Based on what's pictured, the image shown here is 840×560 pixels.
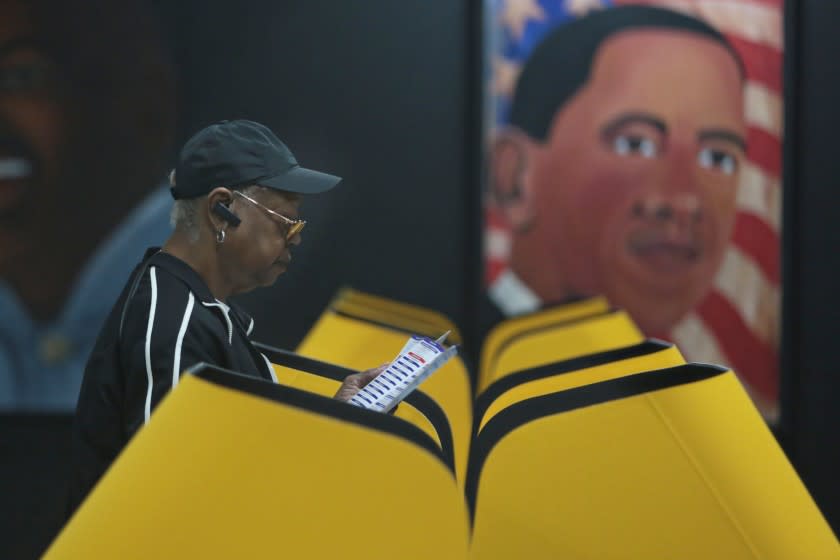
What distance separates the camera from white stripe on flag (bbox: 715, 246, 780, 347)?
4.15 metres

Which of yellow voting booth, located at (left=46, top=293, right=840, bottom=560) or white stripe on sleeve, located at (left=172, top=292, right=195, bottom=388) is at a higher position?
white stripe on sleeve, located at (left=172, top=292, right=195, bottom=388)

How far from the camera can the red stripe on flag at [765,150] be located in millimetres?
4121

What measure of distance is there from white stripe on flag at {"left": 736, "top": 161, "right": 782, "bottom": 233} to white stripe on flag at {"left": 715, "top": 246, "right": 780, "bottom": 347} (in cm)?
19

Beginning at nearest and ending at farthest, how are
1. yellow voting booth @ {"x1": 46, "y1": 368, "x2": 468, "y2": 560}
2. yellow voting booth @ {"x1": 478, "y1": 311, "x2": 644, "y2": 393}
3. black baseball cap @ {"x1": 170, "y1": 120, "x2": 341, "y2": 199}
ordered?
yellow voting booth @ {"x1": 46, "y1": 368, "x2": 468, "y2": 560} → black baseball cap @ {"x1": 170, "y1": 120, "x2": 341, "y2": 199} → yellow voting booth @ {"x1": 478, "y1": 311, "x2": 644, "y2": 393}

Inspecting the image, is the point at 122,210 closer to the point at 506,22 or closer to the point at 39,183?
the point at 39,183

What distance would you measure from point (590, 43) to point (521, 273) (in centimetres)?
107

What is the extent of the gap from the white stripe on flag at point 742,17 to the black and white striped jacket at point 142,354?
3.30 metres

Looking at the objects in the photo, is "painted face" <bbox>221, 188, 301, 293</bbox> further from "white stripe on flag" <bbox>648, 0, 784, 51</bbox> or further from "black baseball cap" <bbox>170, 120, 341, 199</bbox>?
"white stripe on flag" <bbox>648, 0, 784, 51</bbox>

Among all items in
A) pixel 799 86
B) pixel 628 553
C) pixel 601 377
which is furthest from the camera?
pixel 799 86

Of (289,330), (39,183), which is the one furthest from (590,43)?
(39,183)

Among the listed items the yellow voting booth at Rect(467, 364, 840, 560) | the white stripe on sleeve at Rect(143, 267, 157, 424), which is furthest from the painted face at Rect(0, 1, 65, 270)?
the yellow voting booth at Rect(467, 364, 840, 560)

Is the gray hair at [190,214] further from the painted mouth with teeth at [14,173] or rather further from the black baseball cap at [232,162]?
the painted mouth with teeth at [14,173]

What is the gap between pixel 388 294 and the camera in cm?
426

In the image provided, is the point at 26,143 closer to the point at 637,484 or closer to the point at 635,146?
the point at 635,146
